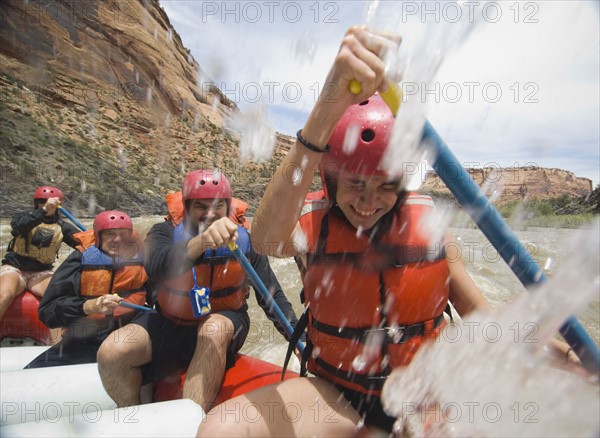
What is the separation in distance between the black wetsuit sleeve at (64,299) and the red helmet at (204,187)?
3.33ft

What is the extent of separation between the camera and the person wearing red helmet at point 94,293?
8.57ft

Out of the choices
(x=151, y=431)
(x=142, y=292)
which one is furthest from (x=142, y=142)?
(x=151, y=431)

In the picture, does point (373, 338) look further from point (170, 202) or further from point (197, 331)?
point (170, 202)

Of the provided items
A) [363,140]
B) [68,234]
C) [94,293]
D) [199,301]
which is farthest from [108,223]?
[363,140]

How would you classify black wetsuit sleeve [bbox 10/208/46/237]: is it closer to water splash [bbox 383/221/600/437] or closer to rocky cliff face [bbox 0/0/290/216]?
water splash [bbox 383/221/600/437]

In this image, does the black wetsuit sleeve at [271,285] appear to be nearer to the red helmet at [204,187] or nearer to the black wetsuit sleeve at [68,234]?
the red helmet at [204,187]

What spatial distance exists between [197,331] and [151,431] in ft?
2.20

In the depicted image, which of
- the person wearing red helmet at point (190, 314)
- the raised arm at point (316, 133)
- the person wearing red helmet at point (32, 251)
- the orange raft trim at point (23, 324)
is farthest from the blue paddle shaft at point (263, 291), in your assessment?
the person wearing red helmet at point (32, 251)

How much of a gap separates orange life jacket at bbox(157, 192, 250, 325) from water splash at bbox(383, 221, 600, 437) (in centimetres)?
135

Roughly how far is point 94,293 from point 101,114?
26.0 meters

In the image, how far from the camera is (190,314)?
2.27m

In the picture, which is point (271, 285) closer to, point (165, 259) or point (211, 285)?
point (211, 285)

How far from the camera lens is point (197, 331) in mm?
2238

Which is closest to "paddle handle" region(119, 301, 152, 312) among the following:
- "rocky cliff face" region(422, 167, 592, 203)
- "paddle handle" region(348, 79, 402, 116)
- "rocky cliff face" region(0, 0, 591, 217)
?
"paddle handle" region(348, 79, 402, 116)
